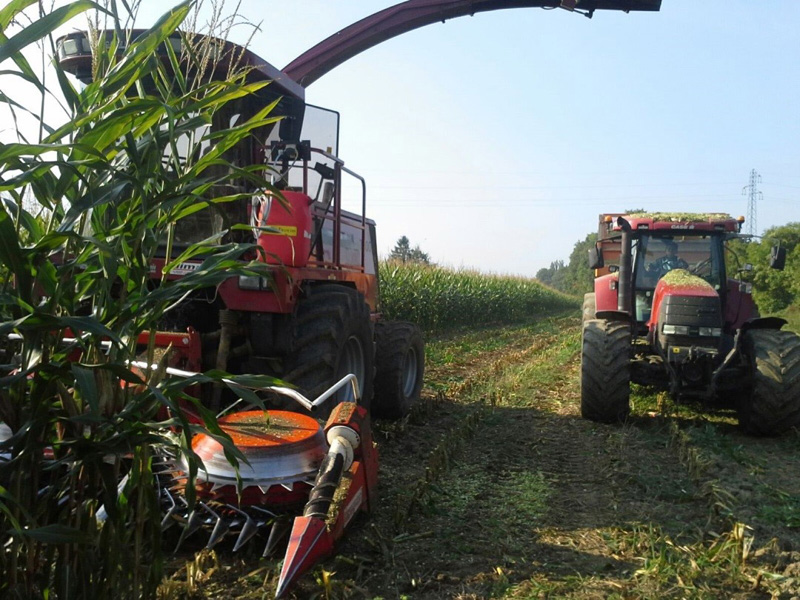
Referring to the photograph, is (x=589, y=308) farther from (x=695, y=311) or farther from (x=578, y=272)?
(x=578, y=272)

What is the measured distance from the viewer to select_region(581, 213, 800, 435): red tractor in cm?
552

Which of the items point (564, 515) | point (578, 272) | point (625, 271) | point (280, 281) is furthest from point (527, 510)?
point (578, 272)

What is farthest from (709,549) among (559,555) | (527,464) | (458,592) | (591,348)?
(591,348)

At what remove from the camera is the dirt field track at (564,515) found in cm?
272

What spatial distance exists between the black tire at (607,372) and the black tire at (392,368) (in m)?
1.52

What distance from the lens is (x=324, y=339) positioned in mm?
4102

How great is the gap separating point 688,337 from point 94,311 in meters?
5.12

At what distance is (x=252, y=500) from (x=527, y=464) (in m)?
2.48

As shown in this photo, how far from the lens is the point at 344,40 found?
7.14 meters

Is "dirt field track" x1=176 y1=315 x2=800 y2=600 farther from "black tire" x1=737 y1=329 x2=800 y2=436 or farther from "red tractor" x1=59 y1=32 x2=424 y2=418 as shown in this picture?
"red tractor" x1=59 y1=32 x2=424 y2=418

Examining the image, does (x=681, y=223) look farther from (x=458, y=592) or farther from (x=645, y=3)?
(x=458, y=592)

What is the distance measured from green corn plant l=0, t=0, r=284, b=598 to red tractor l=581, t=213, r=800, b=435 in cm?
450

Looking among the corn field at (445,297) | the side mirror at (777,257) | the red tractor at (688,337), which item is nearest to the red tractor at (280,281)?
the red tractor at (688,337)

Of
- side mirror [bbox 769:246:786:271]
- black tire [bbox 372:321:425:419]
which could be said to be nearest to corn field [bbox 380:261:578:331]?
black tire [bbox 372:321:425:419]
